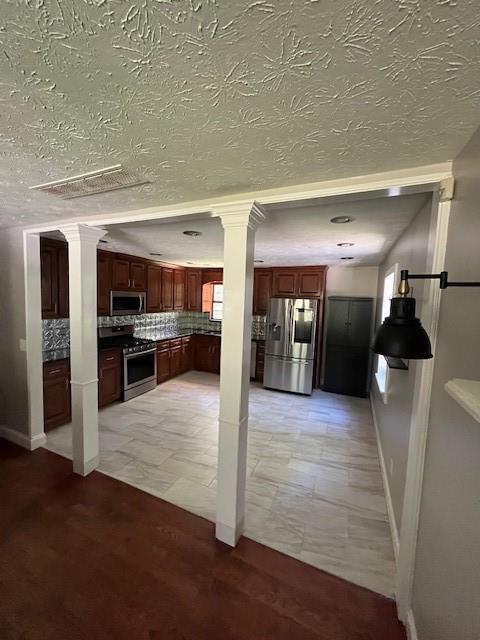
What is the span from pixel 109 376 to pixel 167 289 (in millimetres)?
1988

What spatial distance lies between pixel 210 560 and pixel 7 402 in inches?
109

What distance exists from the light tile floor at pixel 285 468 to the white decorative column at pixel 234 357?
1.13ft

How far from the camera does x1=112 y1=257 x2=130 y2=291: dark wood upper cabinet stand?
12.9 feet

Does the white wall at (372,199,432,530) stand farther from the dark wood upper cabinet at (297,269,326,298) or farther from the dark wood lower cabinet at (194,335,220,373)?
the dark wood lower cabinet at (194,335,220,373)

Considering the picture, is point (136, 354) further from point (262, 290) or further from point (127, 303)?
point (262, 290)

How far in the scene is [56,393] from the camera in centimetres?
318

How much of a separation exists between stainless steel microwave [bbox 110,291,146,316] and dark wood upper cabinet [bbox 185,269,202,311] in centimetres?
137

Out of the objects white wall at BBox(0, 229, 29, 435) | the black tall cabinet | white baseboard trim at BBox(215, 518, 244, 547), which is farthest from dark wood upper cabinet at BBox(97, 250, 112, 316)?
the black tall cabinet

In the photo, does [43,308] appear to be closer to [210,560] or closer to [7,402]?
[7,402]

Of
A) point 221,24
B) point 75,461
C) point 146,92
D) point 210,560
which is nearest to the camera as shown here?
point 221,24

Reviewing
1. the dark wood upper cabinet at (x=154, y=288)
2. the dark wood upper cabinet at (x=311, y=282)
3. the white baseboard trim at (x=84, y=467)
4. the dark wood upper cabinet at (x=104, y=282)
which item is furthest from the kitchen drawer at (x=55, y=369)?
the dark wood upper cabinet at (x=311, y=282)

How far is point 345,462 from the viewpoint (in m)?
2.75

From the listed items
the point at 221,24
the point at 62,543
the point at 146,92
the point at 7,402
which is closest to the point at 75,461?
the point at 62,543

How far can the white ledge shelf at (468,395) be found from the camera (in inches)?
22.9
